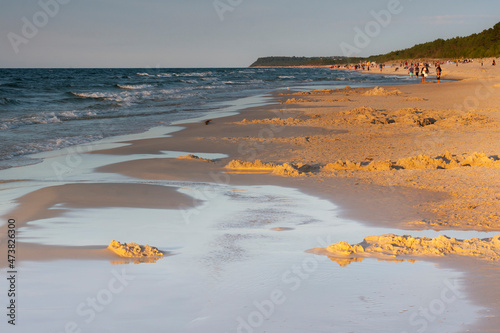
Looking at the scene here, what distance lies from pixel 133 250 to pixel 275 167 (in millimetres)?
4514

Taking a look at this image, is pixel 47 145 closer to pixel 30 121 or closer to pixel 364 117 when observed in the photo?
pixel 30 121

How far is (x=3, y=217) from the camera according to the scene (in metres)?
6.16

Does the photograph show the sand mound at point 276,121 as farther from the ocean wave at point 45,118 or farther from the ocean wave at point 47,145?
the ocean wave at point 45,118

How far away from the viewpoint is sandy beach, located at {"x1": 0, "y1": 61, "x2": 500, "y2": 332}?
4.79 meters

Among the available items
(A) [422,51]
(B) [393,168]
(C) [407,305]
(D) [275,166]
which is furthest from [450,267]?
(A) [422,51]

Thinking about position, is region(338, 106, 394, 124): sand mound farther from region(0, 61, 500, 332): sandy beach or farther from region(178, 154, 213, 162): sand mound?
region(178, 154, 213, 162): sand mound

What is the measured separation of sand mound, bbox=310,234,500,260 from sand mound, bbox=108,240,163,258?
1.47 meters

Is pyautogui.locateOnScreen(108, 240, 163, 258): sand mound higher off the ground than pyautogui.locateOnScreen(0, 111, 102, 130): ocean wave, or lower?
lower

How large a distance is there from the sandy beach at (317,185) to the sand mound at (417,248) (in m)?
0.04

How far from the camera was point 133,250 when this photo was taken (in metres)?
4.85

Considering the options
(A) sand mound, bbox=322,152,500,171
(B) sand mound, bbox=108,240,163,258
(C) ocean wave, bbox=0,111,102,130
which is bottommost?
(A) sand mound, bbox=322,152,500,171

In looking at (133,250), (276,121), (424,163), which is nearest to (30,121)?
(276,121)

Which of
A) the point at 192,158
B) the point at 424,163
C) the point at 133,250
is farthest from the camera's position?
the point at 192,158

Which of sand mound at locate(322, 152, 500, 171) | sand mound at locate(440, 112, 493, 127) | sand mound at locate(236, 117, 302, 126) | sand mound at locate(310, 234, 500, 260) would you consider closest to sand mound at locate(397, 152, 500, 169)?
sand mound at locate(322, 152, 500, 171)
